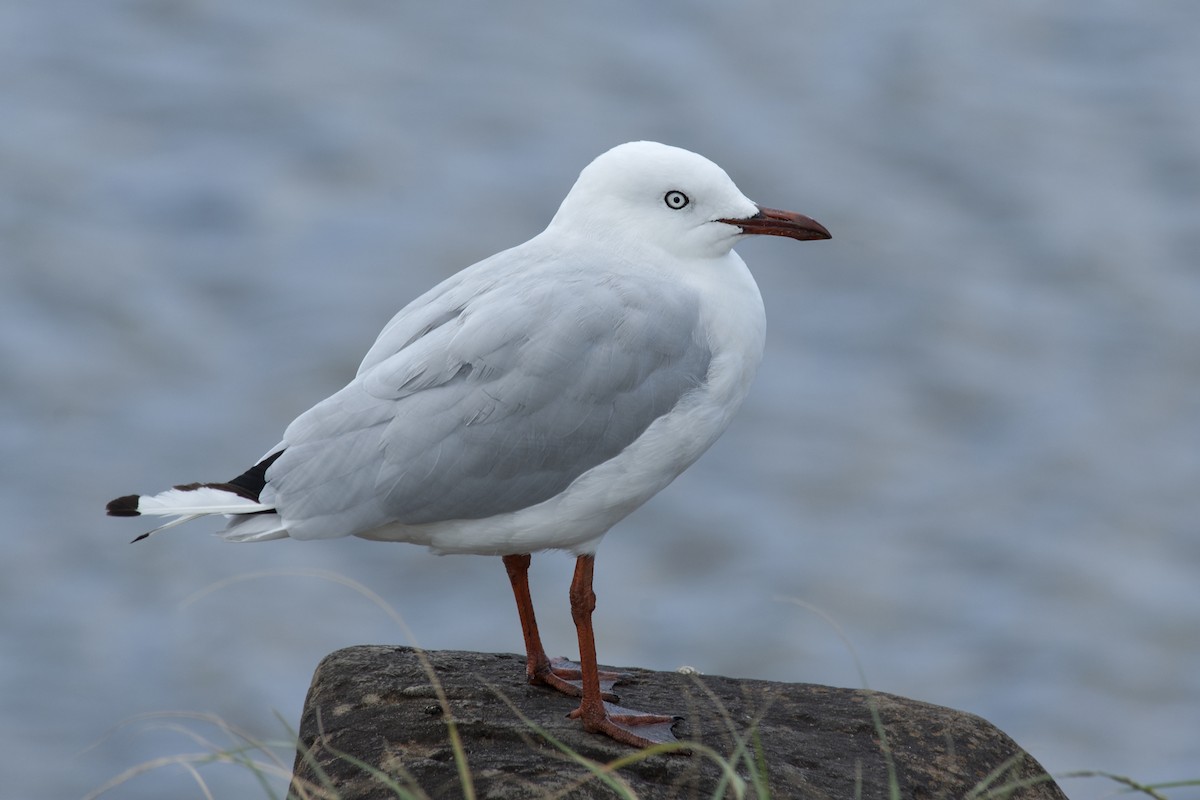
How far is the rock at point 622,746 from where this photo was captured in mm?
4902

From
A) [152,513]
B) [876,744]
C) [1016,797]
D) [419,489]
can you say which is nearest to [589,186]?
[419,489]

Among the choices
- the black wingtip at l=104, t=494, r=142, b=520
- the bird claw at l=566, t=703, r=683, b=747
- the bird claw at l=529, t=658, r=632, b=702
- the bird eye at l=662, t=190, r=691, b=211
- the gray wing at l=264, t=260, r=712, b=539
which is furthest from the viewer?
the bird claw at l=529, t=658, r=632, b=702

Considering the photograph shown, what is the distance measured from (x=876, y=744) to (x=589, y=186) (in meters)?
2.18

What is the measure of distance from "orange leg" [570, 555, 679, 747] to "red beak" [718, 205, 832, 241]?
1260 millimetres

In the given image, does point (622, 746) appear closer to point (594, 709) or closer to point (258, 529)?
point (594, 709)

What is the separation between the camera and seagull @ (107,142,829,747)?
5031 millimetres

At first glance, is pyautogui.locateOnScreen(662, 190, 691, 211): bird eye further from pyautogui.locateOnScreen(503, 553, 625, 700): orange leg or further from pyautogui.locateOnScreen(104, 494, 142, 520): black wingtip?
pyautogui.locateOnScreen(104, 494, 142, 520): black wingtip

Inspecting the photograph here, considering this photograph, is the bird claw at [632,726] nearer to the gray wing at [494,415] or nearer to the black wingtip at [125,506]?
the gray wing at [494,415]

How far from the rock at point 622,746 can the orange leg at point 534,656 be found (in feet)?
0.18

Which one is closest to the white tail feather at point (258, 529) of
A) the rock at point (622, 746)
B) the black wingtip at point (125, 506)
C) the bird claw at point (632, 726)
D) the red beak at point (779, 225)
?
the black wingtip at point (125, 506)

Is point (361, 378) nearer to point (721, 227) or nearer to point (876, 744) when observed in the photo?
point (721, 227)

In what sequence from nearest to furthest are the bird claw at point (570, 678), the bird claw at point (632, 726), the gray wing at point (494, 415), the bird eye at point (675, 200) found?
the gray wing at point (494, 415)
the bird claw at point (632, 726)
the bird eye at point (675, 200)
the bird claw at point (570, 678)

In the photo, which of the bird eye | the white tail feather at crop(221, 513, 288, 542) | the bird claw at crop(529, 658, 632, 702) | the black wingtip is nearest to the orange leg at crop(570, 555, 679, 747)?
the bird claw at crop(529, 658, 632, 702)

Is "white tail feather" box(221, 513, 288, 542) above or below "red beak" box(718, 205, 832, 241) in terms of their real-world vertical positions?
below
